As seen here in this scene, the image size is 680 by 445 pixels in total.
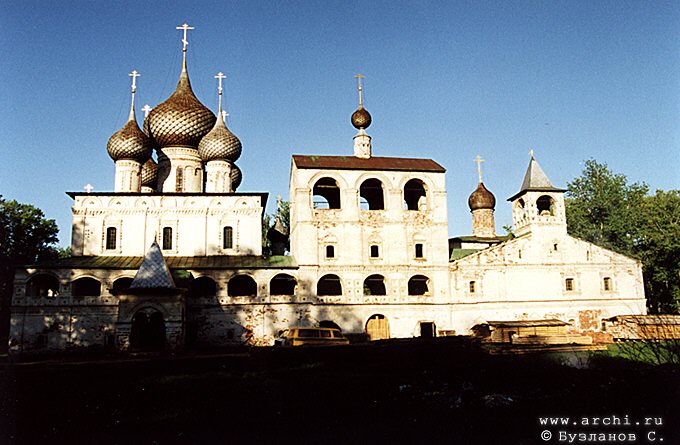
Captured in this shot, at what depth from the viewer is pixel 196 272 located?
99.2ft

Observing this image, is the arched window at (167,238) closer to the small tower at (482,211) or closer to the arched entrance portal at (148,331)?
the arched entrance portal at (148,331)

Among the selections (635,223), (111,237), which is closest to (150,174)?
(111,237)

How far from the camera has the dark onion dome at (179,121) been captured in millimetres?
34250

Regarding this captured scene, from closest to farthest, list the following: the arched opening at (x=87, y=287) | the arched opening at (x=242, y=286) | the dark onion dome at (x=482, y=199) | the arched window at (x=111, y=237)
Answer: the arched opening at (x=87, y=287) < the arched window at (x=111, y=237) < the arched opening at (x=242, y=286) < the dark onion dome at (x=482, y=199)

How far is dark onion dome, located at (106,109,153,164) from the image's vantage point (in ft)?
112

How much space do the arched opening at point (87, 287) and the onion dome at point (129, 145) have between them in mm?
7399

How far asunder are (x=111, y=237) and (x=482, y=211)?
24680mm

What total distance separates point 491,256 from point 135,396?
22640 millimetres

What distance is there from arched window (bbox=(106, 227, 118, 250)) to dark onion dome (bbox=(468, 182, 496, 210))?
24.0 metres

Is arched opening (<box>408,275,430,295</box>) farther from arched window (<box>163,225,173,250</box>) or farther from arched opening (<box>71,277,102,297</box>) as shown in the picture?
arched opening (<box>71,277,102,297</box>)

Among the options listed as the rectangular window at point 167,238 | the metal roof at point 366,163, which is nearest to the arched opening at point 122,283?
the rectangular window at point 167,238

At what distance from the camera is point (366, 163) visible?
3312 cm

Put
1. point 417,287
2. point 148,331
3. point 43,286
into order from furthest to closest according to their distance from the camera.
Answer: point 417,287 → point 43,286 → point 148,331

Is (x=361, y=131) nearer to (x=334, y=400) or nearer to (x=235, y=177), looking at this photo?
(x=235, y=177)
